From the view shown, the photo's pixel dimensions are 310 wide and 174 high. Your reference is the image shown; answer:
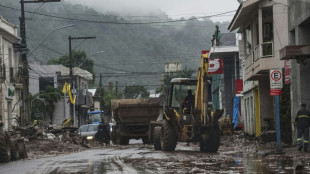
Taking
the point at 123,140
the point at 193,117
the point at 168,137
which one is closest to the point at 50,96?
the point at 123,140

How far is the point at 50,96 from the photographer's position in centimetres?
7444

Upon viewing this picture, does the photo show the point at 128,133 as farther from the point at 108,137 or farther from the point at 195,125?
the point at 195,125

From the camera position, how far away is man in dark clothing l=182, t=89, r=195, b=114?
25634mm

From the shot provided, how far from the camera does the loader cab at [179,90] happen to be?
26.2 m

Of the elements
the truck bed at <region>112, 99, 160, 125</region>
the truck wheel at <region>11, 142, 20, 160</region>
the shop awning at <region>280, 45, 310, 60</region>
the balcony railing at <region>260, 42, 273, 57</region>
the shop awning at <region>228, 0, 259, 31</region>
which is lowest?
the truck wheel at <region>11, 142, 20, 160</region>

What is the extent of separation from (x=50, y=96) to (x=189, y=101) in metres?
50.4

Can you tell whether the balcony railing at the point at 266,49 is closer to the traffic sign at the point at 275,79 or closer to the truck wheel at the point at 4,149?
the traffic sign at the point at 275,79

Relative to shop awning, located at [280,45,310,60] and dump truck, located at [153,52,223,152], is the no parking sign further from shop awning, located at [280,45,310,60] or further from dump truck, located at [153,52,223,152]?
dump truck, located at [153,52,223,152]

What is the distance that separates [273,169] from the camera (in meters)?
14.9

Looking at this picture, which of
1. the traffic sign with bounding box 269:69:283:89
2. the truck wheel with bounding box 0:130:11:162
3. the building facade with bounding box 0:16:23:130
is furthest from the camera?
the building facade with bounding box 0:16:23:130

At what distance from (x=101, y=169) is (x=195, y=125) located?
9131 mm

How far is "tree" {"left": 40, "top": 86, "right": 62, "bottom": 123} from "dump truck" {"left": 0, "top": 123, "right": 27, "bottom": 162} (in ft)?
158

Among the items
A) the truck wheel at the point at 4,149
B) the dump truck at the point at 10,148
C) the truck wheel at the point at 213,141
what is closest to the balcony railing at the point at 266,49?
the truck wheel at the point at 213,141

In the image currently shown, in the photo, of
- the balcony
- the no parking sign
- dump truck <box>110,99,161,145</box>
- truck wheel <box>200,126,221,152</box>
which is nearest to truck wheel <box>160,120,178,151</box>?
truck wheel <box>200,126,221,152</box>
